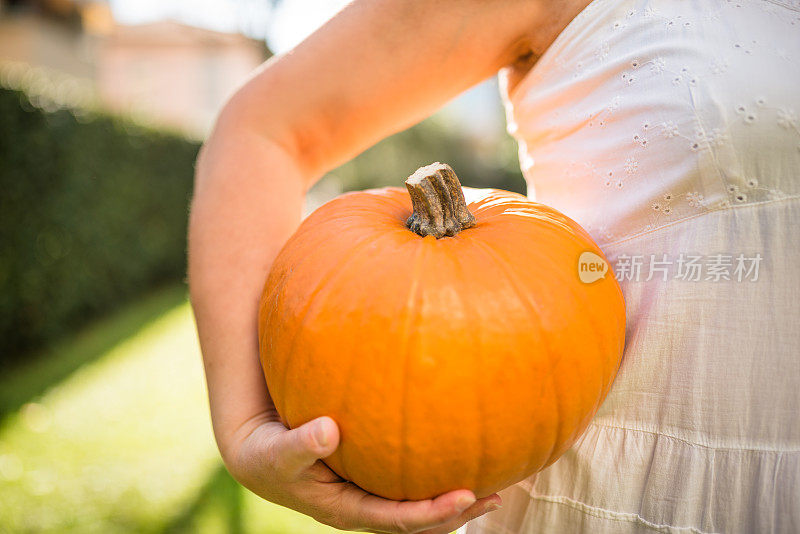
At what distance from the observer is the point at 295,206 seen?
1311 millimetres

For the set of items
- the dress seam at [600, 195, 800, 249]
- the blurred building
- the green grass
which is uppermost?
the blurred building

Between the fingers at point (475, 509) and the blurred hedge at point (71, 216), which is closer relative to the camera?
the fingers at point (475, 509)

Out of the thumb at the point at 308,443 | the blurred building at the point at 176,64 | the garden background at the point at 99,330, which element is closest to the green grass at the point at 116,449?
the garden background at the point at 99,330

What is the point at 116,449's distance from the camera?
3.95m

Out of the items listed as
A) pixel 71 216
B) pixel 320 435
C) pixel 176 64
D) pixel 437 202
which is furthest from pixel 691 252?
pixel 176 64

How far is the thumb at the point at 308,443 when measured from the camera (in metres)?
0.87

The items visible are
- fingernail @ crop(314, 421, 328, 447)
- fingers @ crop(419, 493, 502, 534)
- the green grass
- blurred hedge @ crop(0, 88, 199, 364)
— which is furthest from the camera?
blurred hedge @ crop(0, 88, 199, 364)

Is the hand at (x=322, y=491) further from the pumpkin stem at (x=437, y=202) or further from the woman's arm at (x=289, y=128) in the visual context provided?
the pumpkin stem at (x=437, y=202)

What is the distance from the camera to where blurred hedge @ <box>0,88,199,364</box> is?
526cm

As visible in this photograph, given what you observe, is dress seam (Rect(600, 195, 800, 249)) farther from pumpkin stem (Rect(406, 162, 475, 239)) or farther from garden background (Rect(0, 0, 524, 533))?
garden background (Rect(0, 0, 524, 533))

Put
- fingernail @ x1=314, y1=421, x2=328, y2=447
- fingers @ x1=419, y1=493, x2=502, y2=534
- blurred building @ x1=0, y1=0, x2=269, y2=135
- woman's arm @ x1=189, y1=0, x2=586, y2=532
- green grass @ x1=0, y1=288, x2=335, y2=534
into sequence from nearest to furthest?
1. fingernail @ x1=314, y1=421, x2=328, y2=447
2. fingers @ x1=419, y1=493, x2=502, y2=534
3. woman's arm @ x1=189, y1=0, x2=586, y2=532
4. green grass @ x1=0, y1=288, x2=335, y2=534
5. blurred building @ x1=0, y1=0, x2=269, y2=135

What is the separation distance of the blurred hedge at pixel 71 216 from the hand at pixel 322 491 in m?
5.28

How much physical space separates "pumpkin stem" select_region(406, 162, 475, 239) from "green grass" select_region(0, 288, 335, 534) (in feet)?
9.05

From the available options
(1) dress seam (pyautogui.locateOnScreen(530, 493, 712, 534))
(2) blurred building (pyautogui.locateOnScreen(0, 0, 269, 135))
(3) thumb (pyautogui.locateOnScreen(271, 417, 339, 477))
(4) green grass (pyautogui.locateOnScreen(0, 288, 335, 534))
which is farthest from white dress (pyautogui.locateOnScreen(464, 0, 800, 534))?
(2) blurred building (pyautogui.locateOnScreen(0, 0, 269, 135))
